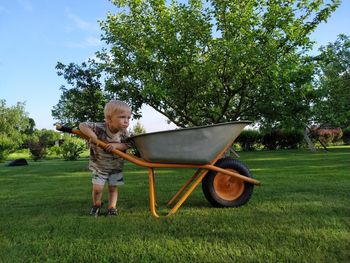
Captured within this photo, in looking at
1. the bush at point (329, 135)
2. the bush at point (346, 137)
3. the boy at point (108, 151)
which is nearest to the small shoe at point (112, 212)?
the boy at point (108, 151)

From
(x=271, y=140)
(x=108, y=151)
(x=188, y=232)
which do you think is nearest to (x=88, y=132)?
(x=108, y=151)

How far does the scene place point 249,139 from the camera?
24656 mm

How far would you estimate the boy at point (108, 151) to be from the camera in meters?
3.46

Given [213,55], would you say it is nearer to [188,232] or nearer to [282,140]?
[188,232]

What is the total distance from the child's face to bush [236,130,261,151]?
21.3 metres

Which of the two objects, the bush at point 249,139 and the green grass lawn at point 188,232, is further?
the bush at point 249,139

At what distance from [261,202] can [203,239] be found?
148cm

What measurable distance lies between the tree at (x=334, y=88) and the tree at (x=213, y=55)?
153 centimetres

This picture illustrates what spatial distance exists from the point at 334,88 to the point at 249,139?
8534 mm

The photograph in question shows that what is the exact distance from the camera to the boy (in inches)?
136

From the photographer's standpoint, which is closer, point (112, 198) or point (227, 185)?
point (112, 198)

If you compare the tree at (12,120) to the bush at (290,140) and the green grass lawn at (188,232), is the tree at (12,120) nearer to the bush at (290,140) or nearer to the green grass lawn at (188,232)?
the bush at (290,140)

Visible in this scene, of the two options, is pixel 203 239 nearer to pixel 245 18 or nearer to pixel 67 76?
pixel 245 18

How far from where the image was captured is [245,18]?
934 cm
